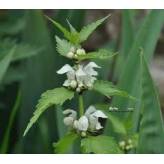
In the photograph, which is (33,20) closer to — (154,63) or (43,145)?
(43,145)

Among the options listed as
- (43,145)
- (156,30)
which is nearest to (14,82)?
(43,145)

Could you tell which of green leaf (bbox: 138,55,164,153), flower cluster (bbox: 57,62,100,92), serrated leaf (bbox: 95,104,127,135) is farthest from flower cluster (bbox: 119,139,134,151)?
flower cluster (bbox: 57,62,100,92)

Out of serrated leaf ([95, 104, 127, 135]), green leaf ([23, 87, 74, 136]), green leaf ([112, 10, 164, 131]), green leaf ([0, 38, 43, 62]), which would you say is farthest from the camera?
green leaf ([0, 38, 43, 62])

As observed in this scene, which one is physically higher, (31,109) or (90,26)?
(90,26)

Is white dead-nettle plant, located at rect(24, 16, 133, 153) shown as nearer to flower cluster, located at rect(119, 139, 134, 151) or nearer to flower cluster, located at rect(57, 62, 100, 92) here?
flower cluster, located at rect(57, 62, 100, 92)

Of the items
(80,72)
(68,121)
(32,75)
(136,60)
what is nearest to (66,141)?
(68,121)

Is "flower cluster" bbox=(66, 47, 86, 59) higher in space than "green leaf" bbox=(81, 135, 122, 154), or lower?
higher

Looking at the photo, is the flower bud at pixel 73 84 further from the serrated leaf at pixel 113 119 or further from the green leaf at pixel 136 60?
the green leaf at pixel 136 60
